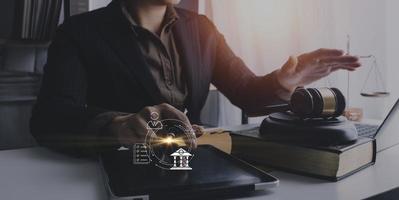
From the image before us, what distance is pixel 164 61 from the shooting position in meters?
1.19

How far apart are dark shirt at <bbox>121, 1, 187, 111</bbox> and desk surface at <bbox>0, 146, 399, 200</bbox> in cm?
48

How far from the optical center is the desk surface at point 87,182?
548 millimetres

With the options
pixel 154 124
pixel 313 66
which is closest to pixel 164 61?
pixel 313 66

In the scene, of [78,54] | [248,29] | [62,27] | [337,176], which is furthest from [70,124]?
[248,29]

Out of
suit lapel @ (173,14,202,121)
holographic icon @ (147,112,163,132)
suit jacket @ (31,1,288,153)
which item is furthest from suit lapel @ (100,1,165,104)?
holographic icon @ (147,112,163,132)

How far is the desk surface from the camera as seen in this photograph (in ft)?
1.80

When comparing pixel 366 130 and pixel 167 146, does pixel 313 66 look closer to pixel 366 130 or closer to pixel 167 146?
pixel 366 130

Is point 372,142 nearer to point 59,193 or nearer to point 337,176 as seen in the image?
point 337,176

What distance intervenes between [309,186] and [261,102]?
2.13 feet

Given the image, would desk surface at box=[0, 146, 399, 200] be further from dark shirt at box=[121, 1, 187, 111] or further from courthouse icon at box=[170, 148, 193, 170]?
dark shirt at box=[121, 1, 187, 111]

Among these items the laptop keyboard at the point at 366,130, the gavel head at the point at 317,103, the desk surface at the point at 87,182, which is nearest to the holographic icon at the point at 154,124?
the desk surface at the point at 87,182

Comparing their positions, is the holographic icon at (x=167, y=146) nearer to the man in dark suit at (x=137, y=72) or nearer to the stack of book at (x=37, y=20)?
the man in dark suit at (x=137, y=72)

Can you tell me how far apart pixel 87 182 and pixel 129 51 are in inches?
22.0

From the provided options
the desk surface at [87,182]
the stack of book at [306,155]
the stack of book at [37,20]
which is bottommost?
the desk surface at [87,182]
